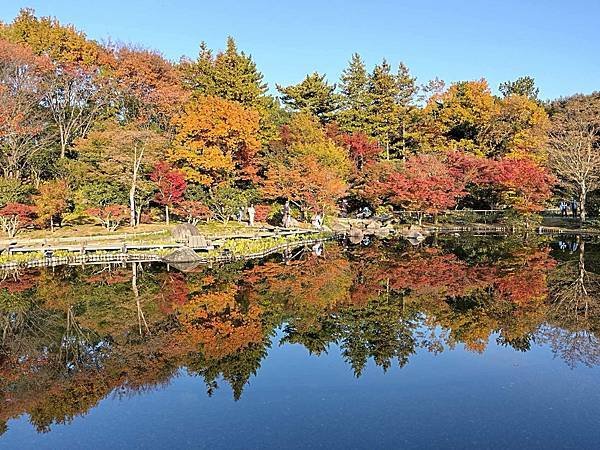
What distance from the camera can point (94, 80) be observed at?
31.9m

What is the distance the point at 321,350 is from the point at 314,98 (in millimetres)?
34165

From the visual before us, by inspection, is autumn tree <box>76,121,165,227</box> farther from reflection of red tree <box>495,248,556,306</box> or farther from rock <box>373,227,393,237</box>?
reflection of red tree <box>495,248,556,306</box>

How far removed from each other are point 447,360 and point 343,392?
302cm

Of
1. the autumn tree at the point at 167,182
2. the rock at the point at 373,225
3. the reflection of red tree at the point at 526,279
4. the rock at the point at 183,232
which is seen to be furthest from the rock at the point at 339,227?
the reflection of red tree at the point at 526,279

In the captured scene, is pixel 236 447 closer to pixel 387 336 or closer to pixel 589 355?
pixel 387 336

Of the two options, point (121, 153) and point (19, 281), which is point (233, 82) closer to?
point (121, 153)

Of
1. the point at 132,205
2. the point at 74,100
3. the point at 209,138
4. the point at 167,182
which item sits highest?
the point at 74,100

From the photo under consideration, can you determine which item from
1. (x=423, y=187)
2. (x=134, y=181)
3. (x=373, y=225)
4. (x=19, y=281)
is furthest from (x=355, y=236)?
(x=19, y=281)

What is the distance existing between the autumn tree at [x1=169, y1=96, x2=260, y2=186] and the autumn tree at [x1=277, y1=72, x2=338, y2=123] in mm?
12619

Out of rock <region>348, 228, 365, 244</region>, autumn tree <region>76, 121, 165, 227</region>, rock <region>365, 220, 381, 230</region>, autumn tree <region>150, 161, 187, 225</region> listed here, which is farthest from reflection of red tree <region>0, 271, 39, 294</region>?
rock <region>365, 220, 381, 230</region>

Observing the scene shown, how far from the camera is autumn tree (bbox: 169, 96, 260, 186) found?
99.8 ft

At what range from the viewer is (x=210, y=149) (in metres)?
30.8

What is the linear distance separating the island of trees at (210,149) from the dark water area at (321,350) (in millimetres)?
9447

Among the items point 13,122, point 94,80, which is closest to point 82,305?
point 13,122
